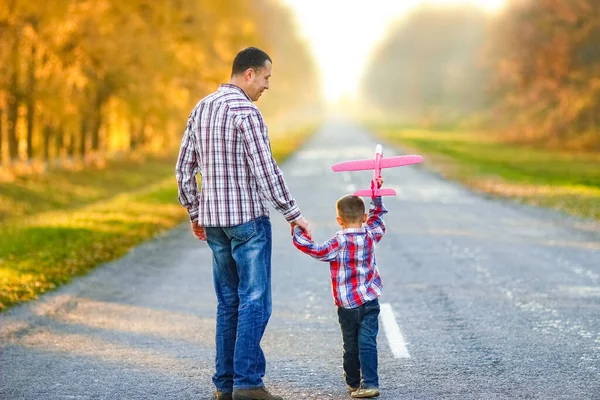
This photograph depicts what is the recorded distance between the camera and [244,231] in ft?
16.7

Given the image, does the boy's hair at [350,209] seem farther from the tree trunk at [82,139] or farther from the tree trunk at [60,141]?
the tree trunk at [60,141]

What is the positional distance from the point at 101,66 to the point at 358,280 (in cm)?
2185

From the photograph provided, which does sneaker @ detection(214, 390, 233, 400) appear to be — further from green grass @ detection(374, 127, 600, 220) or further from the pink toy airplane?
green grass @ detection(374, 127, 600, 220)

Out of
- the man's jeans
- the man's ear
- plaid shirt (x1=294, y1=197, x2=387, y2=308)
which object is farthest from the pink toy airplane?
the man's ear

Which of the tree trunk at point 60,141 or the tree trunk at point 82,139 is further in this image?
the tree trunk at point 60,141

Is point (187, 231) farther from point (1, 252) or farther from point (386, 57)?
point (386, 57)

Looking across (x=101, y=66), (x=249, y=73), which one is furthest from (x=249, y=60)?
(x=101, y=66)

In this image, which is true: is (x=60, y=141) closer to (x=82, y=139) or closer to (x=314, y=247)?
(x=82, y=139)

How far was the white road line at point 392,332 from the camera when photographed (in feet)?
21.4

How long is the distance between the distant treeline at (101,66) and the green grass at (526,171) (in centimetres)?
987

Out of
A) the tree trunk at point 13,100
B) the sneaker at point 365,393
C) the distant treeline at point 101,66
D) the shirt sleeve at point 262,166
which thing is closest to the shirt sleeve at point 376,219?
the shirt sleeve at point 262,166

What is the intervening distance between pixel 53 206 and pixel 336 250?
17994 millimetres

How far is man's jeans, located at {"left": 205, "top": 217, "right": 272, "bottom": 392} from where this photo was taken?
203 inches

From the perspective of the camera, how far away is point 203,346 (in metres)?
6.84
